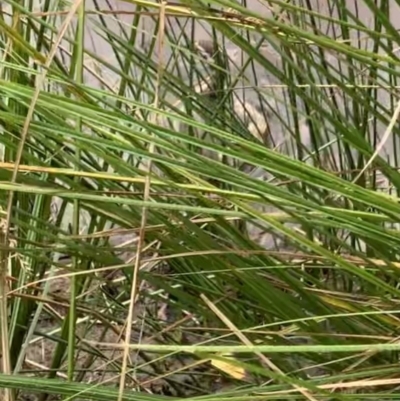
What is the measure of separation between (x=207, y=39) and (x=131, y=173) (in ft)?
3.25

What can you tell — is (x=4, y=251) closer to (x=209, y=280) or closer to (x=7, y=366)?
(x=7, y=366)

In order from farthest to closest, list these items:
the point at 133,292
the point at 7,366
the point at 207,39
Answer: the point at 207,39
the point at 7,366
the point at 133,292

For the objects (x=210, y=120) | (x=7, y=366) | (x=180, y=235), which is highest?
(x=210, y=120)

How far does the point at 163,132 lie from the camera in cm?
59

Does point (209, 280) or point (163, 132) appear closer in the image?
point (163, 132)

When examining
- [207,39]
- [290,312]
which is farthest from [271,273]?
[207,39]

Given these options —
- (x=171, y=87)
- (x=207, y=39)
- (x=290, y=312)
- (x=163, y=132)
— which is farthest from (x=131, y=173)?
(x=207, y=39)

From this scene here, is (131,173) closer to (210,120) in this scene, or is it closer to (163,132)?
(163,132)

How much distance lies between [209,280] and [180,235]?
0.47 feet

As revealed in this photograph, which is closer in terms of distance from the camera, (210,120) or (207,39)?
(210,120)

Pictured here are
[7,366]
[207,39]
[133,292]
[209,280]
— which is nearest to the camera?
[133,292]

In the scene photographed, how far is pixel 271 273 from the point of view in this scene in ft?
2.56

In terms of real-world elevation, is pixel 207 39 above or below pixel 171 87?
above

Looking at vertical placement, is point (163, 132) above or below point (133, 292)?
above
